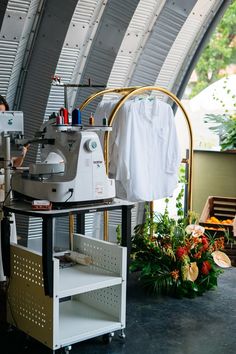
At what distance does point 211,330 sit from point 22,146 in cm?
182

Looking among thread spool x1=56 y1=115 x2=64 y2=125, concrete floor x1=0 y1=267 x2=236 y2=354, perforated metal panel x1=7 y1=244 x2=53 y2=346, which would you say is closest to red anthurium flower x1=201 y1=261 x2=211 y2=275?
concrete floor x1=0 y1=267 x2=236 y2=354

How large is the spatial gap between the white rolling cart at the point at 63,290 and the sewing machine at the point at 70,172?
0.34ft

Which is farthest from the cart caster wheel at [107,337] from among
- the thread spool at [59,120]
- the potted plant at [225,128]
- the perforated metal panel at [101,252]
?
the potted plant at [225,128]

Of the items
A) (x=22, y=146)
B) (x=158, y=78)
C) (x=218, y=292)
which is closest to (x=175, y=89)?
(x=158, y=78)

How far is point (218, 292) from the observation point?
5168 millimetres

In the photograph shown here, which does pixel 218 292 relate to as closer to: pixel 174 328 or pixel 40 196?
pixel 174 328

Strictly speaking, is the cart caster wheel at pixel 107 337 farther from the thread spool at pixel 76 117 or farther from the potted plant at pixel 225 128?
the potted plant at pixel 225 128

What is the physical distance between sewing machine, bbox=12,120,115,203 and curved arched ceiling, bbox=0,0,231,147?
80.2 inches

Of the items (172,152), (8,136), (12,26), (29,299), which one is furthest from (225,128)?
(29,299)

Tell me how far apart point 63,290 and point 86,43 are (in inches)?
140

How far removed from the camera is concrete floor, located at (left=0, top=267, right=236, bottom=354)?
4000 mm

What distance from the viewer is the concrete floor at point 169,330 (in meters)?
4.00

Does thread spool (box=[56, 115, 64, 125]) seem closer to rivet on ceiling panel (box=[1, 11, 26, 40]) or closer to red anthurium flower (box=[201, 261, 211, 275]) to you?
red anthurium flower (box=[201, 261, 211, 275])

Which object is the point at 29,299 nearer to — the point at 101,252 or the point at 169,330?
the point at 101,252
